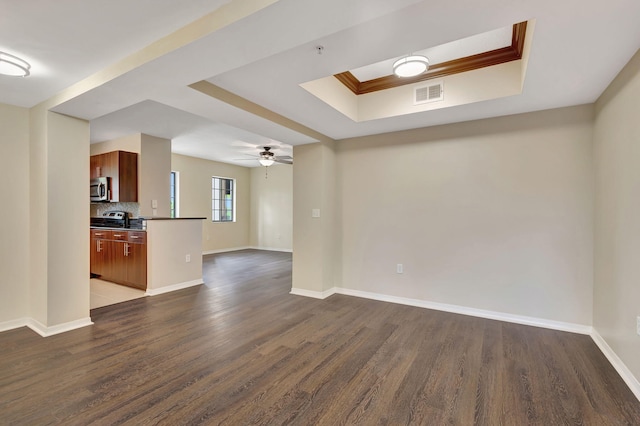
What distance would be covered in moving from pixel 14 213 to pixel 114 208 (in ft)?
9.17

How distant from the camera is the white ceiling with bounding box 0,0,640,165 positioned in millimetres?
1615

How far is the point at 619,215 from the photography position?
237 centimetres

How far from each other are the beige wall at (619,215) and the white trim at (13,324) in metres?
Result: 5.44

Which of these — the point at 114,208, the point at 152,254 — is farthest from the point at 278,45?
the point at 114,208

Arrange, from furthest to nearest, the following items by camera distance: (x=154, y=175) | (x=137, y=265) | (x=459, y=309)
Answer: (x=154, y=175) → (x=137, y=265) → (x=459, y=309)

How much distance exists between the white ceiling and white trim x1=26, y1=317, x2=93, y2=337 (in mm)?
2151

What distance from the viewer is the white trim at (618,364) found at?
204cm

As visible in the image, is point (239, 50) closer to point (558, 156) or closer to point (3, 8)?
point (3, 8)

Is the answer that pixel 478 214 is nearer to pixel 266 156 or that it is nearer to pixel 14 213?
pixel 266 156

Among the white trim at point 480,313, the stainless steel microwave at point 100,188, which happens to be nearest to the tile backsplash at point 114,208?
the stainless steel microwave at point 100,188

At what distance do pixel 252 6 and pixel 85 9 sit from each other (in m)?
1.00

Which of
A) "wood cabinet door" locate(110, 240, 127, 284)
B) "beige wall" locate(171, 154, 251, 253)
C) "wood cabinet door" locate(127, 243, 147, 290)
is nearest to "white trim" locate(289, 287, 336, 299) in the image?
"wood cabinet door" locate(127, 243, 147, 290)

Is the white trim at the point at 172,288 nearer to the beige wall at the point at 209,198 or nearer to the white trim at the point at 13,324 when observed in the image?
the white trim at the point at 13,324

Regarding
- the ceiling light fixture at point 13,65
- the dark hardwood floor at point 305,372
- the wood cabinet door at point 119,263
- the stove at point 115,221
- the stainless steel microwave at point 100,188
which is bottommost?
the dark hardwood floor at point 305,372
